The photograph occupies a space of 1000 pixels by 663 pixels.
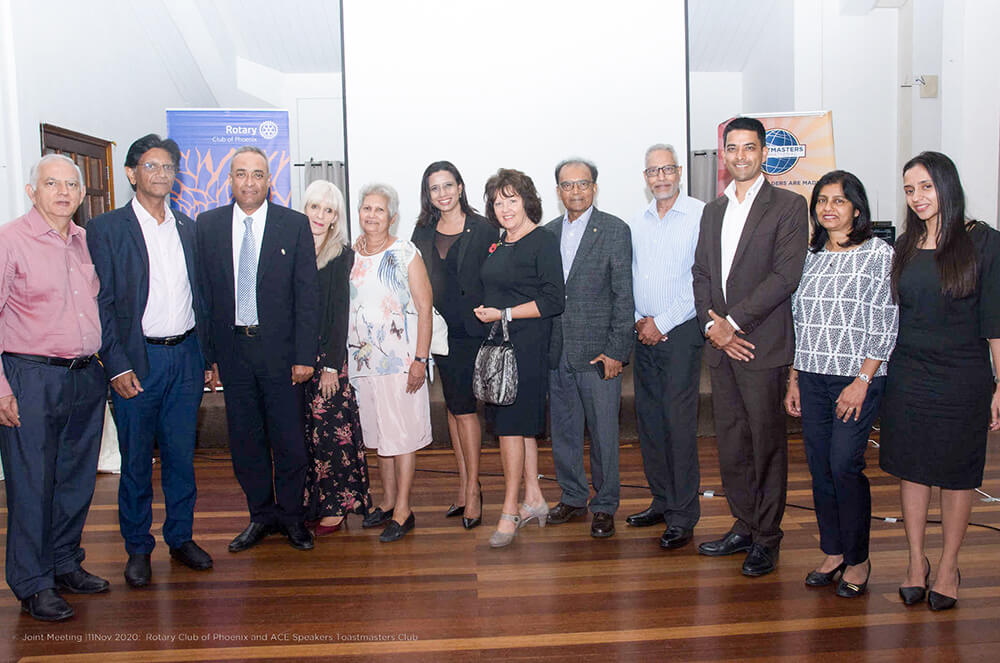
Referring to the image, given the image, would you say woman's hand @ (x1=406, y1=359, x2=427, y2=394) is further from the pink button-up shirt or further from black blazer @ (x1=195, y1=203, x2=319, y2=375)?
the pink button-up shirt

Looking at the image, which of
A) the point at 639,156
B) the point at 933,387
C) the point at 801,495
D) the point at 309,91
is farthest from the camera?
the point at 309,91

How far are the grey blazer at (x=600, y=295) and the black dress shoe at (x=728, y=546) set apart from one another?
0.88m

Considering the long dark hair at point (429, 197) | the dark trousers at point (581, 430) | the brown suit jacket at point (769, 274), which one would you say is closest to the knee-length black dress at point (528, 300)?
the dark trousers at point (581, 430)

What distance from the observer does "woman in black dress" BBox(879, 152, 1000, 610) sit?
7.98 feet

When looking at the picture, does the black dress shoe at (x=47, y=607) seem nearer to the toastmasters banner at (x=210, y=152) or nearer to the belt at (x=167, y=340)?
the belt at (x=167, y=340)

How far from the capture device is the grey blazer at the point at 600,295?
3.32 metres

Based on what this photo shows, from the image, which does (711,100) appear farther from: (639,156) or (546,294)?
(546,294)

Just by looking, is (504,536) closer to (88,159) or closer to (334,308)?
(334,308)

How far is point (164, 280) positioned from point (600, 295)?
185cm

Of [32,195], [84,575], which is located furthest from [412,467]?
[32,195]

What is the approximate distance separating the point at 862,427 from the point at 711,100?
9.08 meters

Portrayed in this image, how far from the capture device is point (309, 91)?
10.6 metres

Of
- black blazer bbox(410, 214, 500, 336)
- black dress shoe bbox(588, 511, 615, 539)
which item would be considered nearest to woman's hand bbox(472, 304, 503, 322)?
black blazer bbox(410, 214, 500, 336)

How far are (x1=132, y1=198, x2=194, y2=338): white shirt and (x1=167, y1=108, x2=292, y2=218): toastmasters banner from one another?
377cm
